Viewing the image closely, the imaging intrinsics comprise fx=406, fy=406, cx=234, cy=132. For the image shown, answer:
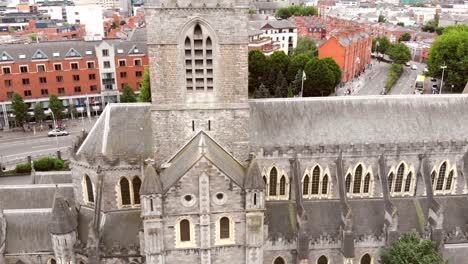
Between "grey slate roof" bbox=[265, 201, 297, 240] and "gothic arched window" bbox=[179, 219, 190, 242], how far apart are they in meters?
7.69

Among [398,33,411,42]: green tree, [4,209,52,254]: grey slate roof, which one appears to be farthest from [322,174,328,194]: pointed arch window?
[398,33,411,42]: green tree

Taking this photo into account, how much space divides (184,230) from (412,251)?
1839 cm

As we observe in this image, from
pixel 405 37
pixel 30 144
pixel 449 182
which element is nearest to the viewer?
pixel 449 182

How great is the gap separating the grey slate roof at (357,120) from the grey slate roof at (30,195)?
798 inches

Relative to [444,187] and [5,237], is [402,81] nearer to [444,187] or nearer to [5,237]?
[444,187]

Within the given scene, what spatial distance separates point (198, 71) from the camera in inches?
1314

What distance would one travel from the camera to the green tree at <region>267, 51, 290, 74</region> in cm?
9800

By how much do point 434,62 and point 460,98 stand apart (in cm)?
6781

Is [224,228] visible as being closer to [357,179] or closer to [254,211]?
[254,211]

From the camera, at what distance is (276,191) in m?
39.2

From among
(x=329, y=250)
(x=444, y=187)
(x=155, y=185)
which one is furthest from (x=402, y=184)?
(x=155, y=185)

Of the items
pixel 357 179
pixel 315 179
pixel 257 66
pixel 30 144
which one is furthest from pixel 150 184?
pixel 257 66

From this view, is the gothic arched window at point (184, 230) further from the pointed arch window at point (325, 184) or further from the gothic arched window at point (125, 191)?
the pointed arch window at point (325, 184)

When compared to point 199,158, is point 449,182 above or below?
below
